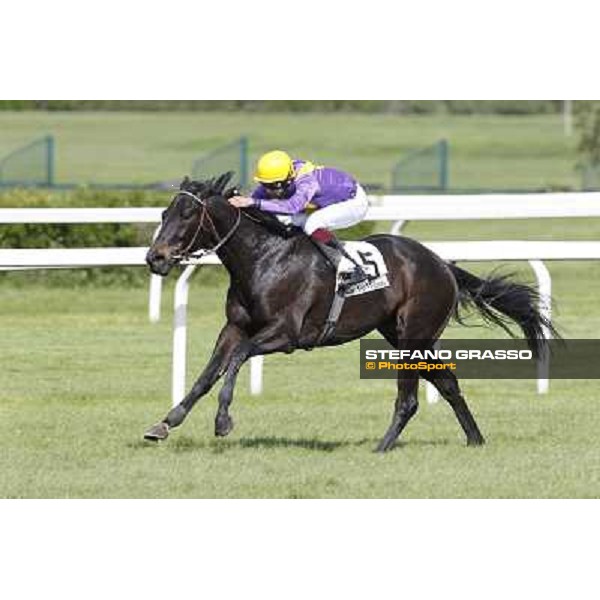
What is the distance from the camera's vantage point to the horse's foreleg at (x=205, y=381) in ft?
24.5

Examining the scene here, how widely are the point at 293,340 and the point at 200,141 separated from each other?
3080 centimetres

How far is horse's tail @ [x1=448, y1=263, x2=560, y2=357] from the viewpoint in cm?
866

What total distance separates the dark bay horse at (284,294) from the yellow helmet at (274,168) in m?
0.17

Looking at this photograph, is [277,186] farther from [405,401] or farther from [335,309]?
[405,401]

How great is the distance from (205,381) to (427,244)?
2.11 meters

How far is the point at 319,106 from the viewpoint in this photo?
4466 centimetres

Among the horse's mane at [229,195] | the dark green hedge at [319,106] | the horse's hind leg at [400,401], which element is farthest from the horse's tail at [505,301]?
the dark green hedge at [319,106]

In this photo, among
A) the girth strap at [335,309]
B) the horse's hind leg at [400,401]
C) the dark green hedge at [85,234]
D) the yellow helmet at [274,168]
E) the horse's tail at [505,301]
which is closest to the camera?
the yellow helmet at [274,168]

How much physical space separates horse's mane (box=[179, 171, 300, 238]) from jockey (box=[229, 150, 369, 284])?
0.05 meters

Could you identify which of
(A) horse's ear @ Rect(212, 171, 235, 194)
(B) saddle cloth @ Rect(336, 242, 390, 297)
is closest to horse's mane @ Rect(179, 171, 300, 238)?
(A) horse's ear @ Rect(212, 171, 235, 194)

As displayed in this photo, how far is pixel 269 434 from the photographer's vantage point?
8539mm

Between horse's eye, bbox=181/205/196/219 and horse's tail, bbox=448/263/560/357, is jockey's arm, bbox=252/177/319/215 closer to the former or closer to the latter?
horse's eye, bbox=181/205/196/219

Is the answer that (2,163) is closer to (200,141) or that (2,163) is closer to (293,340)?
(200,141)

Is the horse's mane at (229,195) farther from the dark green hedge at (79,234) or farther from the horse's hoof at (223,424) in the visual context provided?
the dark green hedge at (79,234)
